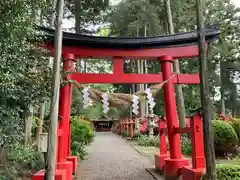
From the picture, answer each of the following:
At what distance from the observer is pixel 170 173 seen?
7035 mm

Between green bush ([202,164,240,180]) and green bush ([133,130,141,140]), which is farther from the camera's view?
green bush ([133,130,141,140])

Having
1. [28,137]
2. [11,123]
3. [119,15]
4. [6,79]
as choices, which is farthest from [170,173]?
[119,15]

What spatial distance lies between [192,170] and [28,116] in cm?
363

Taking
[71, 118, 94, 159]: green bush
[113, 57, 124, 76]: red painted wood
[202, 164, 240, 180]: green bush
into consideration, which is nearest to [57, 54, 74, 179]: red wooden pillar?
[113, 57, 124, 76]: red painted wood

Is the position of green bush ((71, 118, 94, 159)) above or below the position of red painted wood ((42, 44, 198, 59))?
below

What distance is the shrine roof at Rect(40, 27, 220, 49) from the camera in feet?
23.3

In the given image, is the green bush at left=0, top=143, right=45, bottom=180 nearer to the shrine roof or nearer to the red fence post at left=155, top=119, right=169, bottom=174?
the shrine roof

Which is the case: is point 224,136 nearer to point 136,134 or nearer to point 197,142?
point 197,142

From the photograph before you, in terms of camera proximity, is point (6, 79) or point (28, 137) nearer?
point (6, 79)

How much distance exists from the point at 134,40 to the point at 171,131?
252 cm

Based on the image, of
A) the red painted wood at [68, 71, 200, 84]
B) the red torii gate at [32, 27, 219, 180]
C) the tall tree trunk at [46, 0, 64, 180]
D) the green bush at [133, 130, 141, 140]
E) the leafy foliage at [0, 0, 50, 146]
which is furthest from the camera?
the green bush at [133, 130, 141, 140]

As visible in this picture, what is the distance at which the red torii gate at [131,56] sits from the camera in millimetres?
Result: 6934

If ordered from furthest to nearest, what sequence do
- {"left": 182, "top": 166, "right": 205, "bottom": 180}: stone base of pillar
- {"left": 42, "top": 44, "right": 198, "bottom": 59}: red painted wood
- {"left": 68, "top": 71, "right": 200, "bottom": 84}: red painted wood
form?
{"left": 42, "top": 44, "right": 198, "bottom": 59}: red painted wood
{"left": 68, "top": 71, "right": 200, "bottom": 84}: red painted wood
{"left": 182, "top": 166, "right": 205, "bottom": 180}: stone base of pillar

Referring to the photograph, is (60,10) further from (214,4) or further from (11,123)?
(214,4)
